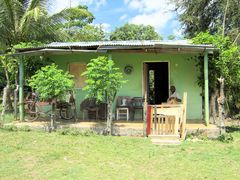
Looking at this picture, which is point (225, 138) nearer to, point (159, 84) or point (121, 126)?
point (121, 126)

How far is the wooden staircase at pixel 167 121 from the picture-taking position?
9.16 meters


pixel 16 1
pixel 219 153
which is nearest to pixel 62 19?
pixel 16 1

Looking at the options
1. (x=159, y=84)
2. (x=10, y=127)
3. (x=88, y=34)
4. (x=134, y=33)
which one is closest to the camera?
(x=10, y=127)

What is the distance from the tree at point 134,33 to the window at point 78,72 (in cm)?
2415

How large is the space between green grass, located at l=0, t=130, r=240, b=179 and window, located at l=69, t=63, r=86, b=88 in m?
3.33

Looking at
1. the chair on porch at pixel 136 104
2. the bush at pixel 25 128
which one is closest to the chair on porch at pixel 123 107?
the chair on porch at pixel 136 104

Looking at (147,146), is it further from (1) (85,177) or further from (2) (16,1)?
(2) (16,1)

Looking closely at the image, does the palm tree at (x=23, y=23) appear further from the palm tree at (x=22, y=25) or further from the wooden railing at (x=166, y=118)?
the wooden railing at (x=166, y=118)

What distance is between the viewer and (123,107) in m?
11.6

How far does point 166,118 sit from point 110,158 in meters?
2.69

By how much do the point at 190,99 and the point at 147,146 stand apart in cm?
420

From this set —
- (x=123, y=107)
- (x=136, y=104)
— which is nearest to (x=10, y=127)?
(x=123, y=107)

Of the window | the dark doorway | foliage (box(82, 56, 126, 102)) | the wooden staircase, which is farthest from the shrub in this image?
the window

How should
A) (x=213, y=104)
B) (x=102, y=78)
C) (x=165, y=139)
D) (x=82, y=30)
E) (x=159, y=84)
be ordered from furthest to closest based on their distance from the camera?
(x=82, y=30) < (x=159, y=84) < (x=213, y=104) < (x=102, y=78) < (x=165, y=139)
